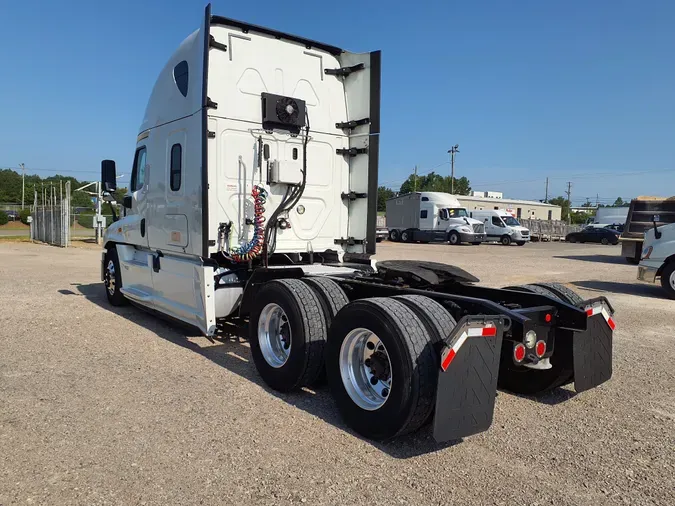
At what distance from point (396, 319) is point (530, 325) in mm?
1051

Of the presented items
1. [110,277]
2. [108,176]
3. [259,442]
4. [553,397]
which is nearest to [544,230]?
[110,277]

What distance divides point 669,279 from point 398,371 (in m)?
10.3

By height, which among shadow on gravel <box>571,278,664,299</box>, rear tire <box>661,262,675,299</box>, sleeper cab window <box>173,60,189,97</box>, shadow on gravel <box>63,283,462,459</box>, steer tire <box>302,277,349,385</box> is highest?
sleeper cab window <box>173,60,189,97</box>

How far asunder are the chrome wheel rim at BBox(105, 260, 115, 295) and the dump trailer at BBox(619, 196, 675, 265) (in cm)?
1544

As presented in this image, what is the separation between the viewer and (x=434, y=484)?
320 cm

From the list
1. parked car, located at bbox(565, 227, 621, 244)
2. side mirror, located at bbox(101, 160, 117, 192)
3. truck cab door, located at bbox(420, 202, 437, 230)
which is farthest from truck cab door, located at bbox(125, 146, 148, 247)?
parked car, located at bbox(565, 227, 621, 244)

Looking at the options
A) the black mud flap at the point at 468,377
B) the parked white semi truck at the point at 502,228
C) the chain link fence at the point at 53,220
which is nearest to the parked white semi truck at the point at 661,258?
the black mud flap at the point at 468,377

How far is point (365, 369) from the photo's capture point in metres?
4.14

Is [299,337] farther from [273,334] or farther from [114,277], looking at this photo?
[114,277]

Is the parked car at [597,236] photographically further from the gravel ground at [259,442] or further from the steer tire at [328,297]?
the steer tire at [328,297]

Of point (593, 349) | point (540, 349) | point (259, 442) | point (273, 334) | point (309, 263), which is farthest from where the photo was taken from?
point (309, 263)

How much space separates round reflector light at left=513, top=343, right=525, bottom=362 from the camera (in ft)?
12.6

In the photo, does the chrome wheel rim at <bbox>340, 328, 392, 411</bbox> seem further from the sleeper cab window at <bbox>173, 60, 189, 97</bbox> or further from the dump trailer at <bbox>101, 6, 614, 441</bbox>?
the sleeper cab window at <bbox>173, 60, 189, 97</bbox>

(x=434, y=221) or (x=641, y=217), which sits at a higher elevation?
(x=641, y=217)
